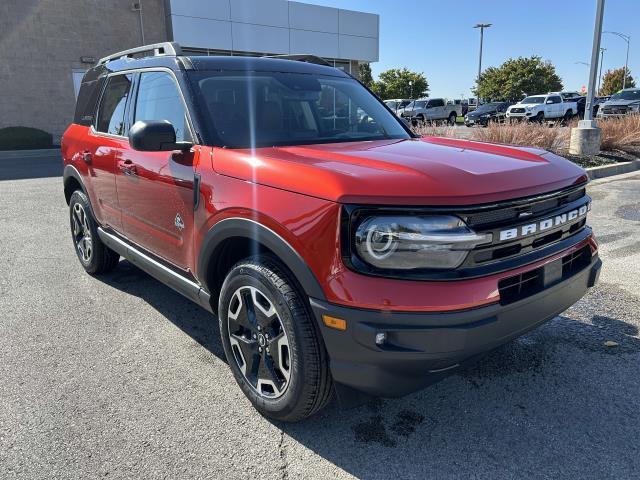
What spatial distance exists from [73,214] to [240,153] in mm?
3268

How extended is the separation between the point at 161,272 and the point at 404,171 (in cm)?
200

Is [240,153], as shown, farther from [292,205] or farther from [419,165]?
[419,165]

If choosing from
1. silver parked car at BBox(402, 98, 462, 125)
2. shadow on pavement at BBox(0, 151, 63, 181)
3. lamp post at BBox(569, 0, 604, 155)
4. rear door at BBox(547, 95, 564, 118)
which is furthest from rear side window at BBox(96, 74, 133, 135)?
rear door at BBox(547, 95, 564, 118)

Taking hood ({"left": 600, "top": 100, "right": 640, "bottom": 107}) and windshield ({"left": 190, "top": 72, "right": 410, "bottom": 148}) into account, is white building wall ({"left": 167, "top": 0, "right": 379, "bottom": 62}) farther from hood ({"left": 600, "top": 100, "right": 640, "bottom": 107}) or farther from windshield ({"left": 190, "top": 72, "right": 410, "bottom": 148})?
windshield ({"left": 190, "top": 72, "right": 410, "bottom": 148})

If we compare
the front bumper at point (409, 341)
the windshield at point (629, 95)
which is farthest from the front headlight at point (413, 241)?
the windshield at point (629, 95)

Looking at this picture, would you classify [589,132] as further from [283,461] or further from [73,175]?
[283,461]

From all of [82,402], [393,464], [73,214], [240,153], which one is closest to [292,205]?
[240,153]

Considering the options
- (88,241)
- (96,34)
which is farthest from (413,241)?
(96,34)

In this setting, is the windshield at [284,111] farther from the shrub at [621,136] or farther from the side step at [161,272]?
the shrub at [621,136]

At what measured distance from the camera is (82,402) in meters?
2.89

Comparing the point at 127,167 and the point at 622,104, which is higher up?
the point at 622,104

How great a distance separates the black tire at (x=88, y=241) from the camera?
15.7 feet

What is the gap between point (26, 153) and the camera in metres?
18.3

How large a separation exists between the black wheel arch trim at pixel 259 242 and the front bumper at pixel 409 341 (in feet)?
0.33
